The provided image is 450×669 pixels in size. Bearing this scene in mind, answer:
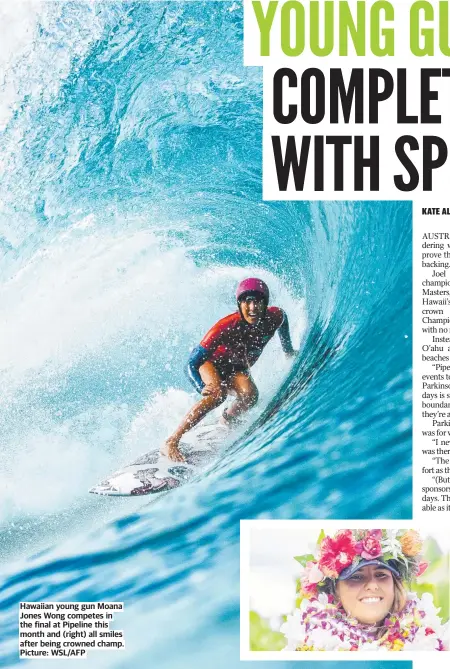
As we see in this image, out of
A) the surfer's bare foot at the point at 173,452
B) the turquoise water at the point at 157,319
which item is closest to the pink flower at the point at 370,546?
the turquoise water at the point at 157,319

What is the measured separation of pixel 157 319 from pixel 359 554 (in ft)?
5.04

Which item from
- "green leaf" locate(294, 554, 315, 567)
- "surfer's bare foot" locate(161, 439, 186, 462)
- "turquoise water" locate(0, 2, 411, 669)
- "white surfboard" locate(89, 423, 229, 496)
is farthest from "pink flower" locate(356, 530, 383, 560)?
"surfer's bare foot" locate(161, 439, 186, 462)

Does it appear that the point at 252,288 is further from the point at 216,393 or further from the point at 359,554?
the point at 359,554

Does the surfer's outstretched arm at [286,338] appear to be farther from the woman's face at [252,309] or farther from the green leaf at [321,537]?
the green leaf at [321,537]

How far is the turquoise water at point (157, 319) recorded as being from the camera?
3180 millimetres

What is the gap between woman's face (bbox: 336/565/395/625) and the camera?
3.11 meters

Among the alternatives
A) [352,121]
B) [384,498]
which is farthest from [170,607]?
[352,121]

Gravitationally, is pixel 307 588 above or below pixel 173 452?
below

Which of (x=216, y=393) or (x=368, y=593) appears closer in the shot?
(x=368, y=593)

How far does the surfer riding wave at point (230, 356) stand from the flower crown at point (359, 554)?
800 millimetres

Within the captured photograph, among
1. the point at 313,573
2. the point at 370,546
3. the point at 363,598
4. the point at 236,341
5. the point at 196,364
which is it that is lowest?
the point at 363,598

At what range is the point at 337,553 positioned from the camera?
10.3 feet

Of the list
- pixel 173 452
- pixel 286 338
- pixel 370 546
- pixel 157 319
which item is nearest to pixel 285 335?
pixel 286 338

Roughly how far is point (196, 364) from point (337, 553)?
1.16 m
